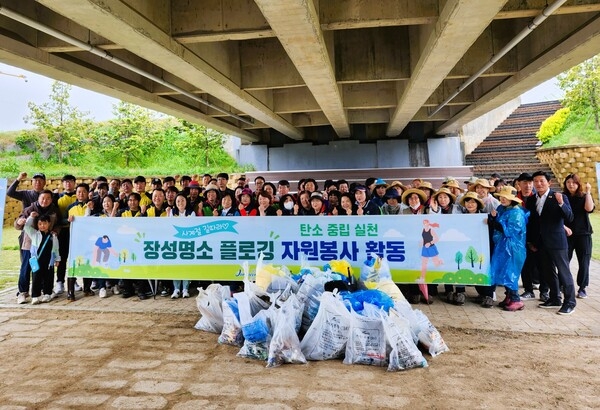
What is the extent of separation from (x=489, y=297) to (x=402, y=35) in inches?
165

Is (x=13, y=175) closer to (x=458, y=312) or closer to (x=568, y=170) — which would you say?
(x=458, y=312)

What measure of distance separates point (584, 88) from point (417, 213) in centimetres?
1531

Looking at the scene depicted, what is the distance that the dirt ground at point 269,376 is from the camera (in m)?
2.57

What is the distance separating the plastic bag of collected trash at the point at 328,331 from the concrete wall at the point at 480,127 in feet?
44.0

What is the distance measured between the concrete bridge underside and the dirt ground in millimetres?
3183

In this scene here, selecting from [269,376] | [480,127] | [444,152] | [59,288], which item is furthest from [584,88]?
[59,288]

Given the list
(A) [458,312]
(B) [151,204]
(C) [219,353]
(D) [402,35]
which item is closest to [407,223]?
(A) [458,312]

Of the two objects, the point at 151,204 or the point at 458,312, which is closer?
the point at 458,312

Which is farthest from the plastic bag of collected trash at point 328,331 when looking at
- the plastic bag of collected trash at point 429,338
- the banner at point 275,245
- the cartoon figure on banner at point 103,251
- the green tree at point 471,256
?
the cartoon figure on banner at point 103,251

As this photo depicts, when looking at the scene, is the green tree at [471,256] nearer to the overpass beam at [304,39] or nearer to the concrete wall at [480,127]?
the overpass beam at [304,39]

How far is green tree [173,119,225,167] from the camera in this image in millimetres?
18781

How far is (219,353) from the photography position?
3.34 m

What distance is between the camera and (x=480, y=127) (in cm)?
1619

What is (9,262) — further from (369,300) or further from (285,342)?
(369,300)
